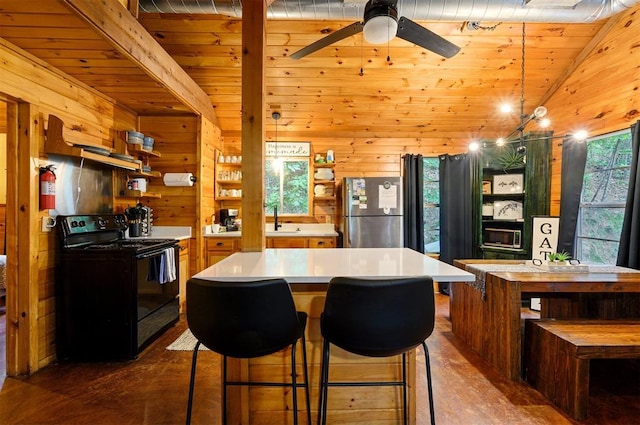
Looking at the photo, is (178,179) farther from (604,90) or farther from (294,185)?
(604,90)

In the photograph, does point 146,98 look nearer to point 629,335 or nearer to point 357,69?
point 357,69

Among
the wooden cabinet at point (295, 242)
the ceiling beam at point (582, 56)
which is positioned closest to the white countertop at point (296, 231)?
the wooden cabinet at point (295, 242)

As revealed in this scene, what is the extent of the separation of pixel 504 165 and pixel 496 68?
121cm

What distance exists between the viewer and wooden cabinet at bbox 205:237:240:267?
375cm

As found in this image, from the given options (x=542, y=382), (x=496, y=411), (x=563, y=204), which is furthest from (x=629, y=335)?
(x=563, y=204)

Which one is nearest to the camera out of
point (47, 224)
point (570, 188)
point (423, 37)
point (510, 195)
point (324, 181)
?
point (423, 37)

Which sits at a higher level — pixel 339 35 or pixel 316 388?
pixel 339 35

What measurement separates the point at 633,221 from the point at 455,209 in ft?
5.76

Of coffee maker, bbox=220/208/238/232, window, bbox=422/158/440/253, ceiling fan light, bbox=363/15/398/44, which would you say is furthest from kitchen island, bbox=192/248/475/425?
window, bbox=422/158/440/253

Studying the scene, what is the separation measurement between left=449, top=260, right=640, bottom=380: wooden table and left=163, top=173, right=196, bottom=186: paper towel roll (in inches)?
121

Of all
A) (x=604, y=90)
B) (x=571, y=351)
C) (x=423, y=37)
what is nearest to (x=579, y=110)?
(x=604, y=90)

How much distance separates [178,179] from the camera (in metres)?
3.52

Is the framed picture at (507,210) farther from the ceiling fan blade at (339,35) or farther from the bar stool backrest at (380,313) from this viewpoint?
the bar stool backrest at (380,313)

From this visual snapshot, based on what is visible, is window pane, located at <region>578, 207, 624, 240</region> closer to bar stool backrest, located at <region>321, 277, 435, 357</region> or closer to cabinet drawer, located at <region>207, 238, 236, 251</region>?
bar stool backrest, located at <region>321, 277, 435, 357</region>
